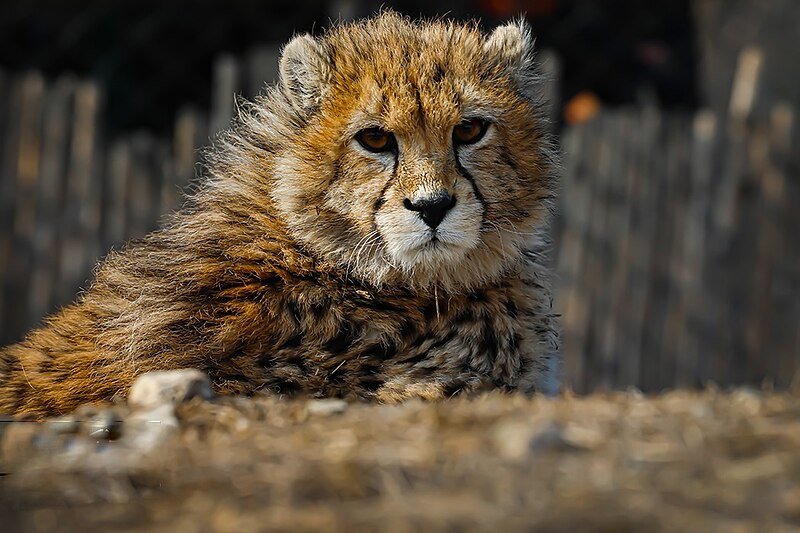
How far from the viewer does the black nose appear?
3.88 m

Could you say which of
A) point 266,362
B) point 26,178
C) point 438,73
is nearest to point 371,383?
point 266,362

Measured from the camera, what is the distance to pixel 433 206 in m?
3.89

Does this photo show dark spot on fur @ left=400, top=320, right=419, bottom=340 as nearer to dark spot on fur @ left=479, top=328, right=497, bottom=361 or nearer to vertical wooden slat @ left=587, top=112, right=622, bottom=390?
dark spot on fur @ left=479, top=328, right=497, bottom=361

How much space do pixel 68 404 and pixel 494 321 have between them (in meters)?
1.49

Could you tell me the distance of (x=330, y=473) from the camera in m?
2.38

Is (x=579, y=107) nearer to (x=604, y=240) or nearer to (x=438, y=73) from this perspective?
(x=604, y=240)

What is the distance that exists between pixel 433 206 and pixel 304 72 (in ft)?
2.70

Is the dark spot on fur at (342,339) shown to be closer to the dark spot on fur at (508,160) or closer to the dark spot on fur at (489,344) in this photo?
the dark spot on fur at (489,344)

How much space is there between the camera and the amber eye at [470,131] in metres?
4.07

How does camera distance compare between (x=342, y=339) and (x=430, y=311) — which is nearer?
(x=342, y=339)

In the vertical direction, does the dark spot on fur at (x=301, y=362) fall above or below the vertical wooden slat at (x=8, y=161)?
below

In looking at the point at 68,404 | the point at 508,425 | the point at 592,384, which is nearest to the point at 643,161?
the point at 592,384

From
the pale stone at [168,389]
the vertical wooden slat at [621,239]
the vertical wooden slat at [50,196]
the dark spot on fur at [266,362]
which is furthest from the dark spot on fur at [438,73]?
the vertical wooden slat at [621,239]

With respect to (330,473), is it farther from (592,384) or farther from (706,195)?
(706,195)
